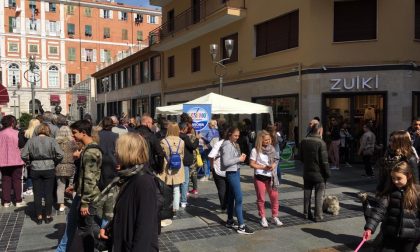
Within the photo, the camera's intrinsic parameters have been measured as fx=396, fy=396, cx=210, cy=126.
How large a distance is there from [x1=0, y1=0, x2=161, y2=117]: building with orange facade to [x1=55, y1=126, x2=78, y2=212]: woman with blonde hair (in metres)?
51.9

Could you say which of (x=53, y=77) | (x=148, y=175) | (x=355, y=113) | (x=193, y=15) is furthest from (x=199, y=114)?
(x=53, y=77)

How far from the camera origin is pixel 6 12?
193 ft

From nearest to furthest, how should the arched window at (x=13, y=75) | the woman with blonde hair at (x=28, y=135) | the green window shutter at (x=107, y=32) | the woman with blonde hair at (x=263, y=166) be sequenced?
the woman with blonde hair at (x=263, y=166) < the woman with blonde hair at (x=28, y=135) < the arched window at (x=13, y=75) < the green window shutter at (x=107, y=32)

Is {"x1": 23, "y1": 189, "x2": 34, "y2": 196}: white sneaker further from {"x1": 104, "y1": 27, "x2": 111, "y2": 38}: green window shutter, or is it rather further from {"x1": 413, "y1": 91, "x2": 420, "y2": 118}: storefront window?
{"x1": 104, "y1": 27, "x2": 111, "y2": 38}: green window shutter

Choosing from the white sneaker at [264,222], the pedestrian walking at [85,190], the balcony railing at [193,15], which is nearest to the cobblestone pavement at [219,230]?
the white sneaker at [264,222]

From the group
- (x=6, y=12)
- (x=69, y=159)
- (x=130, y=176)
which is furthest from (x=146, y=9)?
(x=130, y=176)

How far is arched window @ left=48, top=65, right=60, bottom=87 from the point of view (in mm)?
62750

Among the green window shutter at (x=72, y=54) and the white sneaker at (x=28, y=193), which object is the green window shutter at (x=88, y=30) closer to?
the green window shutter at (x=72, y=54)

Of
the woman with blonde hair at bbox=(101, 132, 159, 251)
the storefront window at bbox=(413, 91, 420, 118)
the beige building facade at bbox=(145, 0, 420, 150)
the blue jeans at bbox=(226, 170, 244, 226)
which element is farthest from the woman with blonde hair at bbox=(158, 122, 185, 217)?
the storefront window at bbox=(413, 91, 420, 118)

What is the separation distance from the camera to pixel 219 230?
255 inches

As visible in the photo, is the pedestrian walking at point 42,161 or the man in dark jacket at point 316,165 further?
the man in dark jacket at point 316,165

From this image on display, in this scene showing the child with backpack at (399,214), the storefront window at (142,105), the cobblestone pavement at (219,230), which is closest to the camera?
the child with backpack at (399,214)

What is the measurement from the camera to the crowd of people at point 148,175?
9.41ft

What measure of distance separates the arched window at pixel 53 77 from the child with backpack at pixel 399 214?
65.3 meters
